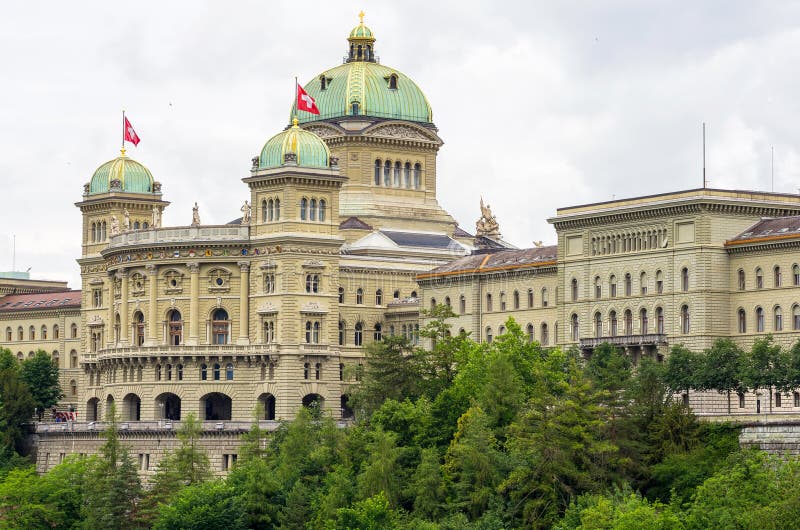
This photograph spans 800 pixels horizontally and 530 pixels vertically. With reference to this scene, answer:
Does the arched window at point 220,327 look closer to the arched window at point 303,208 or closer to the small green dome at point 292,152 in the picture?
the arched window at point 303,208

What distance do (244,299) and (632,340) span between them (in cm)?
3899

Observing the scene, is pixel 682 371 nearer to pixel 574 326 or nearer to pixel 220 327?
pixel 574 326

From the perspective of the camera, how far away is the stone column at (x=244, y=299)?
19775 cm

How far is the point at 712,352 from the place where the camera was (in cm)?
15962

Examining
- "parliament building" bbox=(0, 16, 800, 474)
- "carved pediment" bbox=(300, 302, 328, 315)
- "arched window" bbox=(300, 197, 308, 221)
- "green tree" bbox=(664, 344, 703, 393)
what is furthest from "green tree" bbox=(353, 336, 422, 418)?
"arched window" bbox=(300, 197, 308, 221)

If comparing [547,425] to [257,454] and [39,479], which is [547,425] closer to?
[257,454]

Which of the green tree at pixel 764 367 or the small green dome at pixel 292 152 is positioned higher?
the small green dome at pixel 292 152

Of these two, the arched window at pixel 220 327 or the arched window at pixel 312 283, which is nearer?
the arched window at pixel 312 283

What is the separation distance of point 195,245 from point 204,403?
1321cm

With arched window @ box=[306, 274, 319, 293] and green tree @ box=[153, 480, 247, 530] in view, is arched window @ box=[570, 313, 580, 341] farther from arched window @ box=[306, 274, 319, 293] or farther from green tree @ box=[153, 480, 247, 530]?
green tree @ box=[153, 480, 247, 530]

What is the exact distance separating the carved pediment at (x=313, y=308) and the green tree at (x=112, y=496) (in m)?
26.4

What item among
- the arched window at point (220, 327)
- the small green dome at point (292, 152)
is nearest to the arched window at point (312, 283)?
the arched window at point (220, 327)

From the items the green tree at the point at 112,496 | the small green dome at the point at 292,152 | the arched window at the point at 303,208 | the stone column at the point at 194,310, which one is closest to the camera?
the green tree at the point at 112,496

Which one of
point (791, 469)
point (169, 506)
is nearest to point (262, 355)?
point (169, 506)
